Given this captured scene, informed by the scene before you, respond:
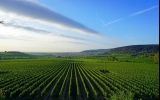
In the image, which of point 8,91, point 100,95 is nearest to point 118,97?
point 100,95

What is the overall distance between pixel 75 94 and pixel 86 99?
2.99 meters

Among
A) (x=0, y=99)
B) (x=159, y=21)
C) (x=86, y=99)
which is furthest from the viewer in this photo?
(x=86, y=99)

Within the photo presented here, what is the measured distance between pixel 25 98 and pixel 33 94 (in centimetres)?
184

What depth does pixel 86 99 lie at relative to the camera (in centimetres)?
2612

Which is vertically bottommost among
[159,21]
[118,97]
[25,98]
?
[25,98]

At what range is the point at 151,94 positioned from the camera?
2931 centimetres

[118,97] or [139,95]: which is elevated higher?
[118,97]

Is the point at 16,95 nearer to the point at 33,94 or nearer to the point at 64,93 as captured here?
the point at 33,94

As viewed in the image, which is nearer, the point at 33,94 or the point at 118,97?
the point at 118,97

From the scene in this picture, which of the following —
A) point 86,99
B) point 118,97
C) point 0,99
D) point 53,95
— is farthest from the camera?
point 53,95

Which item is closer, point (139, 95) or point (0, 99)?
point (0, 99)

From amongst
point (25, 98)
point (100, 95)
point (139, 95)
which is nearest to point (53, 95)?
point (25, 98)

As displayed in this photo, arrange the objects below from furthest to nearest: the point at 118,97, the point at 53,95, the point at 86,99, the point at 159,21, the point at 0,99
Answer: the point at 53,95 < the point at 86,99 < the point at 0,99 < the point at 118,97 < the point at 159,21

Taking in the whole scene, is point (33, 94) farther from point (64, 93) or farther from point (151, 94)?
point (151, 94)
